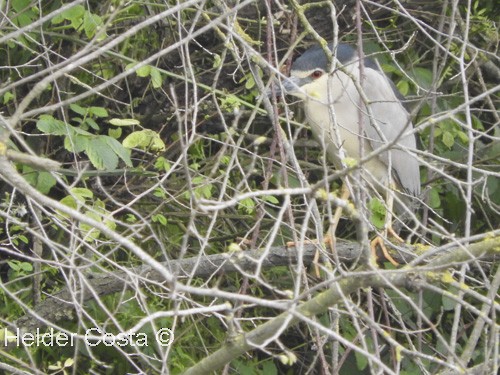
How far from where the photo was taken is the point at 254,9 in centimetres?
362

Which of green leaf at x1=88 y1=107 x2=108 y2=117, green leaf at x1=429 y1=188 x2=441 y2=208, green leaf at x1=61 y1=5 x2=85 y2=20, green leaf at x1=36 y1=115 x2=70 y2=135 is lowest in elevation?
green leaf at x1=429 y1=188 x2=441 y2=208

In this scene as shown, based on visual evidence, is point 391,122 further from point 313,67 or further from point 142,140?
point 142,140

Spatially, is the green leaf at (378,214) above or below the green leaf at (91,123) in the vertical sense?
below

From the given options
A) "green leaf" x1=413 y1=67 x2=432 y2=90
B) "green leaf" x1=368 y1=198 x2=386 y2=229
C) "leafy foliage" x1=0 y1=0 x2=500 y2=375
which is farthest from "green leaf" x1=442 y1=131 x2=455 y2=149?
"green leaf" x1=368 y1=198 x2=386 y2=229

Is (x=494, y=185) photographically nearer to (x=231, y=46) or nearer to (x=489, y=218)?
(x=489, y=218)

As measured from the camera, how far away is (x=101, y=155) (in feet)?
9.00

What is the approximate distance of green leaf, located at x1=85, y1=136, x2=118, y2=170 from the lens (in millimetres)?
2734

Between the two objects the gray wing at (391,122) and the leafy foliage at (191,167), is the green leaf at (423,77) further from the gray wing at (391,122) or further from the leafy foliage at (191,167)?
the gray wing at (391,122)

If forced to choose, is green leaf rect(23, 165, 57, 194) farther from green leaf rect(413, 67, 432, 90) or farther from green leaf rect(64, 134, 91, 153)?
green leaf rect(413, 67, 432, 90)

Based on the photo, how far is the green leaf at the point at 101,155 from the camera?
273 centimetres

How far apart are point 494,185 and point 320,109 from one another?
29.4 inches

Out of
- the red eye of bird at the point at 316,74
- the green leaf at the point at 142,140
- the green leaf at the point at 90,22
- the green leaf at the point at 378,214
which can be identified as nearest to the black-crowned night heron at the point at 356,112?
the red eye of bird at the point at 316,74

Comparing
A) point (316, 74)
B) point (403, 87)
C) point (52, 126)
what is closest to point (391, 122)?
point (403, 87)

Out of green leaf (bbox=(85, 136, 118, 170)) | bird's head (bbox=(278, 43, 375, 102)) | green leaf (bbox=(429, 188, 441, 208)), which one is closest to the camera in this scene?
green leaf (bbox=(85, 136, 118, 170))
